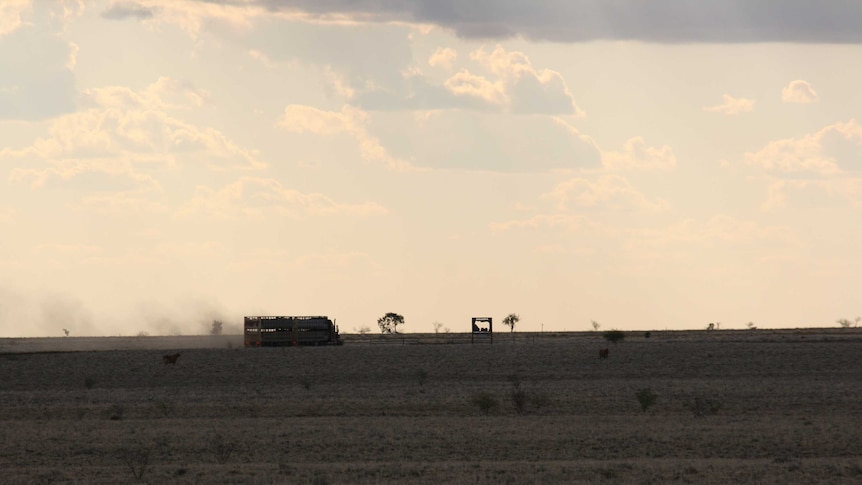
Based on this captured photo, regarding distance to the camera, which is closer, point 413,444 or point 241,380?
point 413,444

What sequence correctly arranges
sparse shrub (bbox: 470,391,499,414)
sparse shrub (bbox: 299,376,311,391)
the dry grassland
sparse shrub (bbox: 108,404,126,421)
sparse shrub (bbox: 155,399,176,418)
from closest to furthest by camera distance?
the dry grassland
sparse shrub (bbox: 108,404,126,421)
sparse shrub (bbox: 470,391,499,414)
sparse shrub (bbox: 155,399,176,418)
sparse shrub (bbox: 299,376,311,391)

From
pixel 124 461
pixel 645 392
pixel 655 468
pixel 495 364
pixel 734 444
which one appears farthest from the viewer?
pixel 495 364

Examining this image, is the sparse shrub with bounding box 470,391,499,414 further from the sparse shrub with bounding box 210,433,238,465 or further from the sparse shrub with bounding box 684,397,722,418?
the sparse shrub with bounding box 210,433,238,465

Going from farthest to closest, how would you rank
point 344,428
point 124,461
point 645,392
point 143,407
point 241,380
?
point 241,380, point 143,407, point 645,392, point 344,428, point 124,461

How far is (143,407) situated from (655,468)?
32370 millimetres

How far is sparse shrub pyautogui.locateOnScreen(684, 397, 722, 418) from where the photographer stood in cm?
5628

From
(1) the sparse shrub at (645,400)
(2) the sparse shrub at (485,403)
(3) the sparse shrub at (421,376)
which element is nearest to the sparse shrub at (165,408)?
(2) the sparse shrub at (485,403)

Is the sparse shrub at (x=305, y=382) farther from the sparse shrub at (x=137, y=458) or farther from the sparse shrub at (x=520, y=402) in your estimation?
the sparse shrub at (x=137, y=458)

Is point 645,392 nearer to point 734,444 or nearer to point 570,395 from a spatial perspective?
point 570,395

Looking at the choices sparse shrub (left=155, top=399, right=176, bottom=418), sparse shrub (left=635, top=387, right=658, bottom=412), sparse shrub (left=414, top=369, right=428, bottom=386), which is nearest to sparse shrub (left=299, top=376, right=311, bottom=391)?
sparse shrub (left=414, top=369, right=428, bottom=386)

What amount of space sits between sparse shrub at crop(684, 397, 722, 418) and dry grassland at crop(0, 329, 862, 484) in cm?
27

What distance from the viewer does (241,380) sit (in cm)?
8412

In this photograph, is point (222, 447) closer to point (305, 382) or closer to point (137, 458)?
point (137, 458)

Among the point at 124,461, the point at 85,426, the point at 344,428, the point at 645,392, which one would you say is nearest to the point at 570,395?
the point at 645,392
